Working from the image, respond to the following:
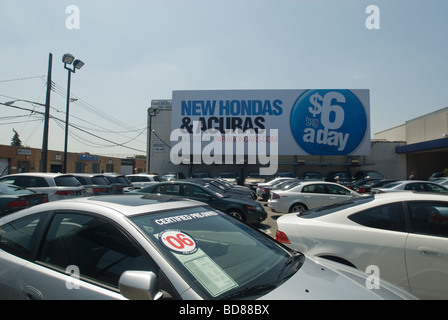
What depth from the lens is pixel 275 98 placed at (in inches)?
1215

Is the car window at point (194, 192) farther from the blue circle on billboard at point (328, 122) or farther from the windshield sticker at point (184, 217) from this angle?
the blue circle on billboard at point (328, 122)

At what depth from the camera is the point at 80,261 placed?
7.04 ft

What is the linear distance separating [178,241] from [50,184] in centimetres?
931

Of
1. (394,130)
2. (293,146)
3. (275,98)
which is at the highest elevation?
(275,98)

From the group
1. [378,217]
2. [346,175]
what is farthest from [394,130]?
A: [378,217]

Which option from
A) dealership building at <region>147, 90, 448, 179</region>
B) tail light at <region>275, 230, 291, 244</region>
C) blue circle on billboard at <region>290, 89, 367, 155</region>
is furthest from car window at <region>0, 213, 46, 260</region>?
blue circle on billboard at <region>290, 89, 367, 155</region>

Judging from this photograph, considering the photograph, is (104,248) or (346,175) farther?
(346,175)

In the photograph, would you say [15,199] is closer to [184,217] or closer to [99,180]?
[99,180]

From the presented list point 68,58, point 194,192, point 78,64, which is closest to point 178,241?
point 194,192

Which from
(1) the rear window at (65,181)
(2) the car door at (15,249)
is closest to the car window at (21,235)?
(2) the car door at (15,249)

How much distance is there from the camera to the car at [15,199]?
264 inches

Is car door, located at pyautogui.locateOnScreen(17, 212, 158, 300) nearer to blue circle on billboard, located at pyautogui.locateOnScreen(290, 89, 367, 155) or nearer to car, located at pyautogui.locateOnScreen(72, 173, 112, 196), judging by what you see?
car, located at pyautogui.locateOnScreen(72, 173, 112, 196)
